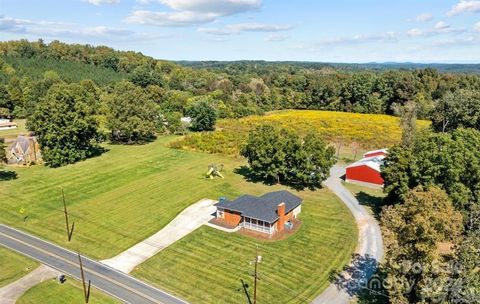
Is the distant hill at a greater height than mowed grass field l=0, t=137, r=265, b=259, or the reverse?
the distant hill

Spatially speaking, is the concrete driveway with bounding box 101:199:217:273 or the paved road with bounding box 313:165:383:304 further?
the concrete driveway with bounding box 101:199:217:273

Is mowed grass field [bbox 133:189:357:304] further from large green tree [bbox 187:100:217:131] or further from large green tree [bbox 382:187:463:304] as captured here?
large green tree [bbox 187:100:217:131]

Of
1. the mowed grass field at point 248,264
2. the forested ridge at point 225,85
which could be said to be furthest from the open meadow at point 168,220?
the forested ridge at point 225,85

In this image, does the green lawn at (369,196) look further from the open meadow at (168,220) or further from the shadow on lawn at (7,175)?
the shadow on lawn at (7,175)

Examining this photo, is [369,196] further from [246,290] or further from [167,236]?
[167,236]

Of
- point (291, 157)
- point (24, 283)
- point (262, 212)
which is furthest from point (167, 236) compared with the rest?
point (291, 157)

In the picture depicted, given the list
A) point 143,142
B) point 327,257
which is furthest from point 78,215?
point 143,142

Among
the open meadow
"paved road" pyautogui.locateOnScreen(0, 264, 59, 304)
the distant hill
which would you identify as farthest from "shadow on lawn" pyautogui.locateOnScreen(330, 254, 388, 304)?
the distant hill
